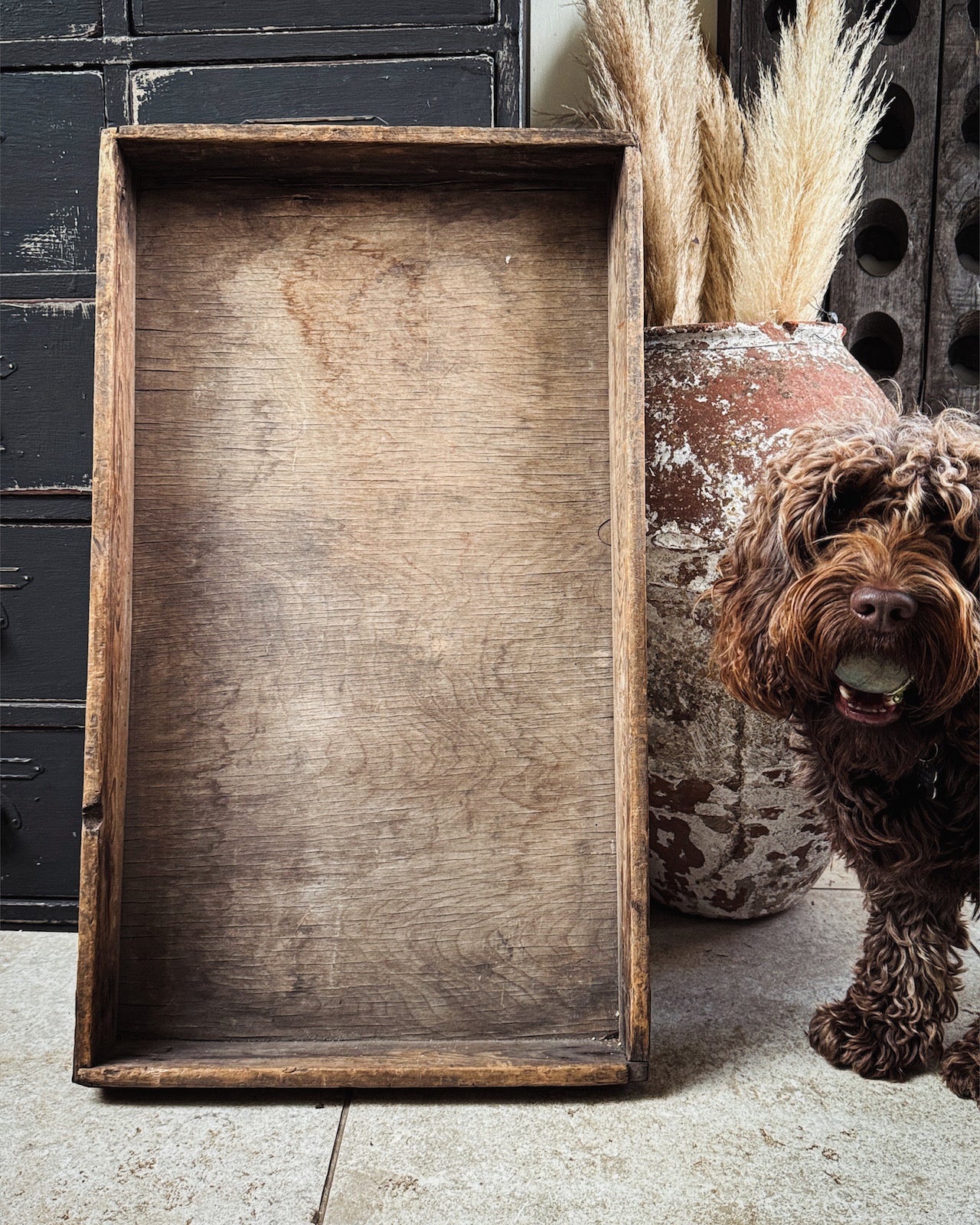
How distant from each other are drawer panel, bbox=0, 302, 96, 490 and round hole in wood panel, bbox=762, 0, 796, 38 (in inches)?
66.2

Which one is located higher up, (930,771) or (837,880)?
(930,771)

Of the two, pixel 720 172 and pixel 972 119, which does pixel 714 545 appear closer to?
pixel 720 172

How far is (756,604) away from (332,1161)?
0.94m

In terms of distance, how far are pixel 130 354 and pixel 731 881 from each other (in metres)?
1.45

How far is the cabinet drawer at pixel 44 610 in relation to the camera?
1.73 meters

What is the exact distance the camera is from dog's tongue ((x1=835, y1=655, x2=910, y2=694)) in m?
1.10

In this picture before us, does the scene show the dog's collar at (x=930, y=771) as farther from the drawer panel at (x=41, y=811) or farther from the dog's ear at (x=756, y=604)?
the drawer panel at (x=41, y=811)

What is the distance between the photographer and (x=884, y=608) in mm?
1064

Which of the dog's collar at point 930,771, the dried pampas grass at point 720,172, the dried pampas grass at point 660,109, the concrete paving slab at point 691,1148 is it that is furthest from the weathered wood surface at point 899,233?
the concrete paving slab at point 691,1148

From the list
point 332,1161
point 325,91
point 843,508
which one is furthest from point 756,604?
point 325,91

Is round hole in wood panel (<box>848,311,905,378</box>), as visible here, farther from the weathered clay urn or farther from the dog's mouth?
the dog's mouth

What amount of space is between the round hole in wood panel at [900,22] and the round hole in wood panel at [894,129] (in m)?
0.11

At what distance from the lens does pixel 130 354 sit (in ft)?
4.58

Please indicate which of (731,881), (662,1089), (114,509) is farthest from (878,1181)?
(114,509)
